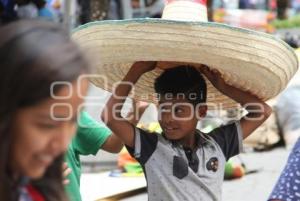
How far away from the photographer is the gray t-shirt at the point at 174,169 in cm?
227

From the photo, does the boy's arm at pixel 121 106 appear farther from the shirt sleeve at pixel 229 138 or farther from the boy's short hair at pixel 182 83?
the shirt sleeve at pixel 229 138

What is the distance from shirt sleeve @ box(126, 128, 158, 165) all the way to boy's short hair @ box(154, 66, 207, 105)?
0.18 metres

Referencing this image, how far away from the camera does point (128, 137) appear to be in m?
2.26

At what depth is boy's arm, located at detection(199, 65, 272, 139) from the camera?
240 cm

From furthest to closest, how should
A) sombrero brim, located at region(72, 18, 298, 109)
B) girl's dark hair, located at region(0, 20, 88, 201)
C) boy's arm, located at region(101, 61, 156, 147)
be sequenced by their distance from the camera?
boy's arm, located at region(101, 61, 156, 147) < sombrero brim, located at region(72, 18, 298, 109) < girl's dark hair, located at region(0, 20, 88, 201)

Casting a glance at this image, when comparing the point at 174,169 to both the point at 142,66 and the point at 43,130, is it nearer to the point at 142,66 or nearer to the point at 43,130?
the point at 142,66

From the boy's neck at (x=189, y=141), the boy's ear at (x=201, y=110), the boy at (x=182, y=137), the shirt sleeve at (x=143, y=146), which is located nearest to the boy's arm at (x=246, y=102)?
the boy at (x=182, y=137)

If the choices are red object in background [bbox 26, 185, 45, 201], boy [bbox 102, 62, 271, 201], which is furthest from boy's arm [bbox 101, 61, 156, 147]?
red object in background [bbox 26, 185, 45, 201]

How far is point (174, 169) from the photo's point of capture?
7.48 feet

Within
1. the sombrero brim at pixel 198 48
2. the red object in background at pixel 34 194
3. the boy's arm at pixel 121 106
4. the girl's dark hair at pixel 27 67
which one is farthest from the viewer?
the boy's arm at pixel 121 106

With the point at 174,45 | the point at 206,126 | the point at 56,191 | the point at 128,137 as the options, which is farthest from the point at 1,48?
the point at 206,126

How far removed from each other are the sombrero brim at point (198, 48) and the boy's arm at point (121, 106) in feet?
0.17

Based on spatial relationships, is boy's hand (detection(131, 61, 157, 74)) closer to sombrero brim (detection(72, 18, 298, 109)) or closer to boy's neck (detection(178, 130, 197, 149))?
sombrero brim (detection(72, 18, 298, 109))

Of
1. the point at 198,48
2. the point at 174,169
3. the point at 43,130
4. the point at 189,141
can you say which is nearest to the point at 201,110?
the point at 189,141
